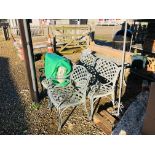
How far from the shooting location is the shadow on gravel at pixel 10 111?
13.4 ft

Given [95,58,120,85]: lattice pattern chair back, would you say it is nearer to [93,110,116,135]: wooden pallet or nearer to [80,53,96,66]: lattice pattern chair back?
[80,53,96,66]: lattice pattern chair back

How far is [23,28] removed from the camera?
4293 millimetres

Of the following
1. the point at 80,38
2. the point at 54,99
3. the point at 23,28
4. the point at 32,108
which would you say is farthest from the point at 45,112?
the point at 80,38

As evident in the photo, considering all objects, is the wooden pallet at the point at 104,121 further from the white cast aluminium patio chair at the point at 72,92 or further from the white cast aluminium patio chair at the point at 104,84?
the white cast aluminium patio chair at the point at 72,92

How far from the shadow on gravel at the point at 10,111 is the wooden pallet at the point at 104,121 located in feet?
5.40

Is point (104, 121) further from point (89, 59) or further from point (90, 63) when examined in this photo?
point (89, 59)

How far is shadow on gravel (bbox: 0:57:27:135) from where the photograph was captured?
13.4ft

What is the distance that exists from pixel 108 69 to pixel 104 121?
142 centimetres

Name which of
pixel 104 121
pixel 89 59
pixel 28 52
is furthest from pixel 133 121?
pixel 28 52

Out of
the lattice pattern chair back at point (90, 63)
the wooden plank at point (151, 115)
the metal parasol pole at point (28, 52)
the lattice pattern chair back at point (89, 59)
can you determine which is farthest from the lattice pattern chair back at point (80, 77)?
the wooden plank at point (151, 115)

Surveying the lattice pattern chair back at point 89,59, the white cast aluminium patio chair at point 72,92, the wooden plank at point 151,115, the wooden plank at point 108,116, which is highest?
the wooden plank at point 151,115

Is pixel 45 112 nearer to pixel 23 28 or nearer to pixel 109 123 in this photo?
pixel 109 123
